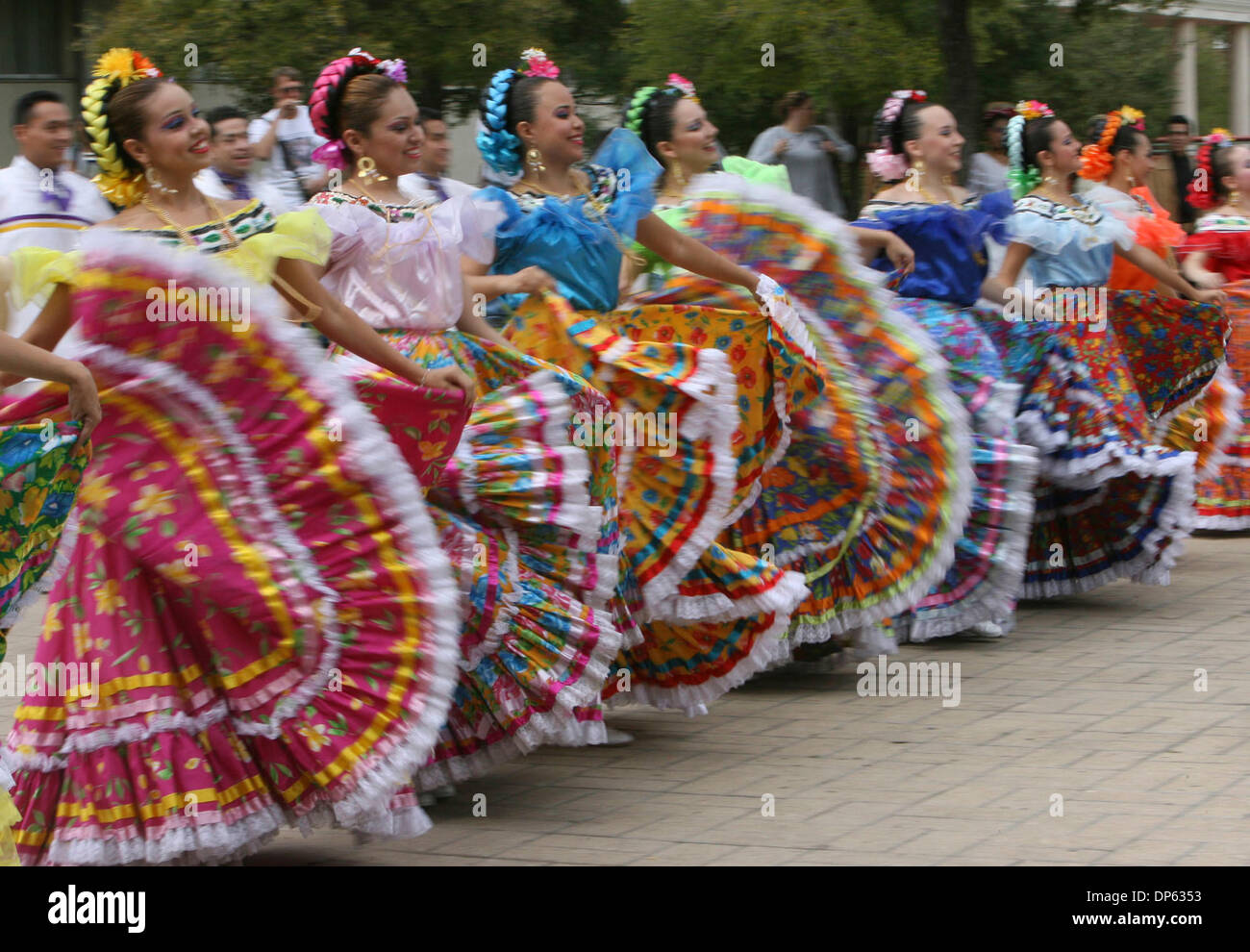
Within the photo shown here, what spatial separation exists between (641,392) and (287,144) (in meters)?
4.63

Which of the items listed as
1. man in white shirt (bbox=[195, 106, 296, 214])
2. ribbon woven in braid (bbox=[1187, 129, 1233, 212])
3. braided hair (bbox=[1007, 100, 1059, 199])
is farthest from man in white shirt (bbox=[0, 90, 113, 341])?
ribbon woven in braid (bbox=[1187, 129, 1233, 212])

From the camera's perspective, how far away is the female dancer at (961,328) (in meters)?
6.95

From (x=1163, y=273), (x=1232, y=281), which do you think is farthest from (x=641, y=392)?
(x=1232, y=281)

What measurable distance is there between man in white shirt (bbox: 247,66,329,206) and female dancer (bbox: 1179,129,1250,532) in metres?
4.33

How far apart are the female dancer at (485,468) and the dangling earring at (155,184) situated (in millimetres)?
416

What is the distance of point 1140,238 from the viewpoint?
8.88 meters

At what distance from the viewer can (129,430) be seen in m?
A: 4.07

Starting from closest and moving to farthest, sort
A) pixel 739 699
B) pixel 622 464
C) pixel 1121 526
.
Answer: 1. pixel 622 464
2. pixel 739 699
3. pixel 1121 526

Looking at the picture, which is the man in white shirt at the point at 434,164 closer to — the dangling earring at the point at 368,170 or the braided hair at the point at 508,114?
the braided hair at the point at 508,114

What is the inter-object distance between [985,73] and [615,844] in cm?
1408

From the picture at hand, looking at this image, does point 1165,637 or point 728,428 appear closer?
point 728,428

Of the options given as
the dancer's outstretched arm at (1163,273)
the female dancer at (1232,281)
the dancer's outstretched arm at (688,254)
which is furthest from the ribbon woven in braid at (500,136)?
the female dancer at (1232,281)

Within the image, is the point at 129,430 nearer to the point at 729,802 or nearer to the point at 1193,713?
the point at 729,802

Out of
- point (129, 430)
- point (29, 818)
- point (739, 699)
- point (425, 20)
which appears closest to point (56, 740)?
point (29, 818)
